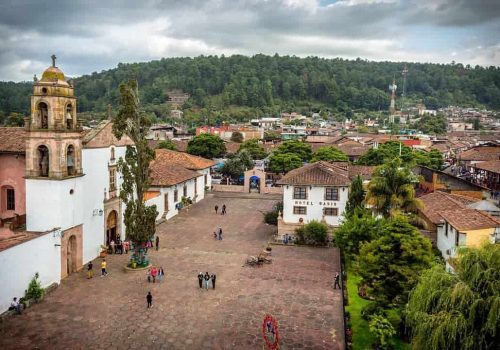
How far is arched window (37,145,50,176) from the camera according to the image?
24.3 m

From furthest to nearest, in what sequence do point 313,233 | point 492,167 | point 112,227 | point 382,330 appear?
point 492,167, point 313,233, point 112,227, point 382,330

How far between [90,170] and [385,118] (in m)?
155

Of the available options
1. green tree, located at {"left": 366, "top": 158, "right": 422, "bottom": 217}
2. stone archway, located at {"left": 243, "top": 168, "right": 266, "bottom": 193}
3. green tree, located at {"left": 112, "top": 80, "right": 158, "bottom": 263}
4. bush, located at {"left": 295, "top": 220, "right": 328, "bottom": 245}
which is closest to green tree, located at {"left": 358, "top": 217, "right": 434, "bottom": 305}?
green tree, located at {"left": 366, "top": 158, "right": 422, "bottom": 217}

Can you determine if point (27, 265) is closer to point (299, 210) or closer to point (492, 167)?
point (299, 210)

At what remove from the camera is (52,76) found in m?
24.3

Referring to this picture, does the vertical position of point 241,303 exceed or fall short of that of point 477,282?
it falls short

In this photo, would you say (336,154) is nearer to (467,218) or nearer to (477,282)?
(467,218)

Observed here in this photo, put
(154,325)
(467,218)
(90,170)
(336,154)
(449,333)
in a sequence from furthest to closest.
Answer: (336,154)
(90,170)
(467,218)
(154,325)
(449,333)

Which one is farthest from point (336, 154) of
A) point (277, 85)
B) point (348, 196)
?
point (277, 85)

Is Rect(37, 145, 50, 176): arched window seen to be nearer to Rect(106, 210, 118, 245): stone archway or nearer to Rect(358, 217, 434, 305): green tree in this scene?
Rect(106, 210, 118, 245): stone archway

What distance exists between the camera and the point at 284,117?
495ft

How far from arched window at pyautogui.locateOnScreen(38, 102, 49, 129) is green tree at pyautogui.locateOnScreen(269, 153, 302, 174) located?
115ft

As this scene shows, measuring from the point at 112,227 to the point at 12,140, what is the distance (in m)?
8.19

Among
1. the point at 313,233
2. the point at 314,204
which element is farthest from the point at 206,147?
the point at 313,233
